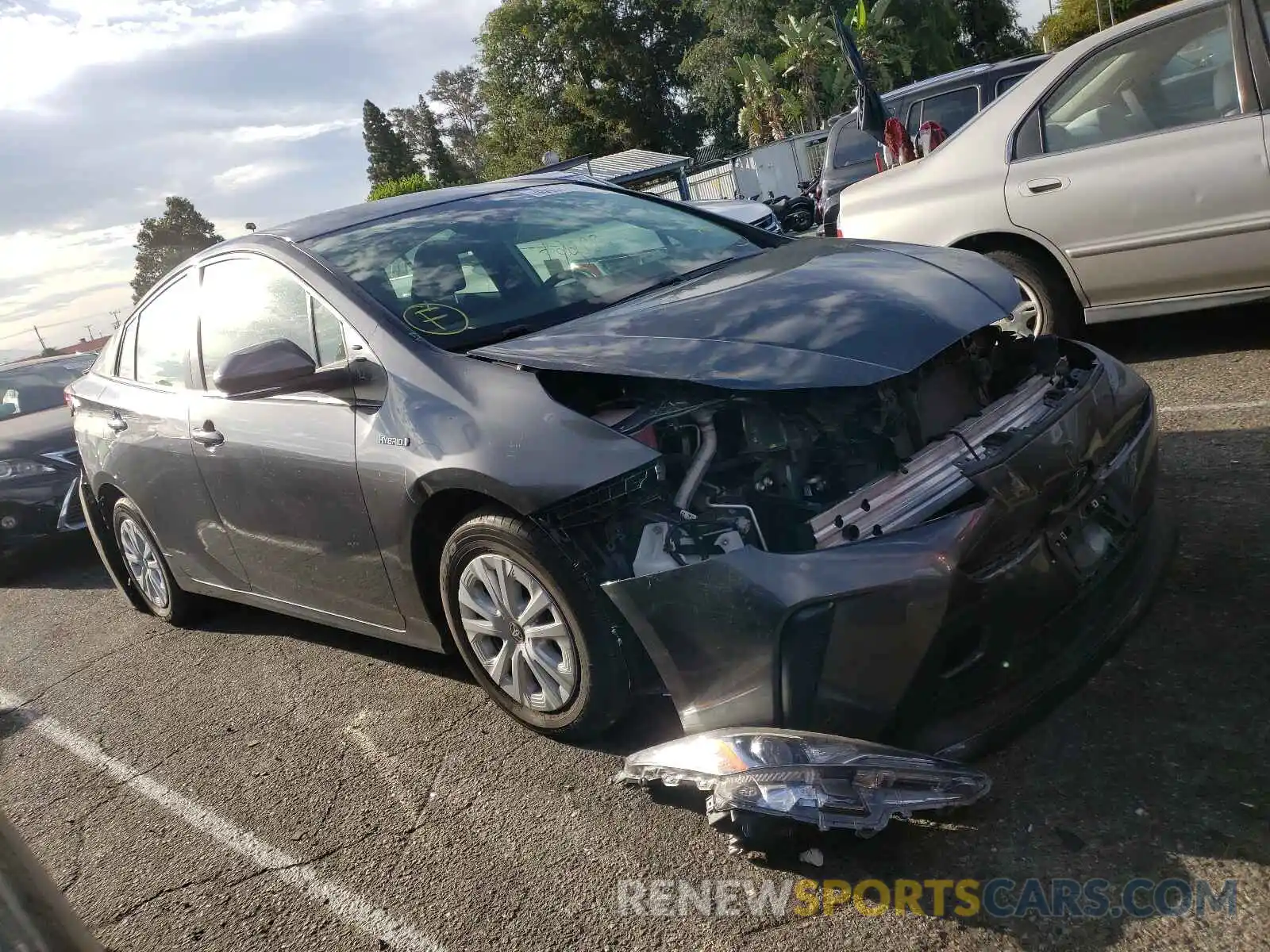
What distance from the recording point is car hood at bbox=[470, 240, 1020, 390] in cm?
248

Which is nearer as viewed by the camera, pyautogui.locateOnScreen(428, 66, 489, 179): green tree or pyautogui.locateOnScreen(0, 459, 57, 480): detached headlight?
pyautogui.locateOnScreen(0, 459, 57, 480): detached headlight

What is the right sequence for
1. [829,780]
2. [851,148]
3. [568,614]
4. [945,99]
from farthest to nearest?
[851,148]
[945,99]
[568,614]
[829,780]

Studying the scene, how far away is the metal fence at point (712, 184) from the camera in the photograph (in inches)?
1152

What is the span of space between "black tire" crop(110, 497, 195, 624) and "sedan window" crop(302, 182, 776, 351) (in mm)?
2012

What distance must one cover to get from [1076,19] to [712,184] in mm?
36838

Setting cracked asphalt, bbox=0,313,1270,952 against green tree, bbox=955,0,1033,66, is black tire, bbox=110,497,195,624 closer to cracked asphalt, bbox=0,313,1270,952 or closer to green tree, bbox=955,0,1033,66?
cracked asphalt, bbox=0,313,1270,952

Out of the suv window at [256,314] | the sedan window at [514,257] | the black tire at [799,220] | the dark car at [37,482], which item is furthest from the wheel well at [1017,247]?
the black tire at [799,220]

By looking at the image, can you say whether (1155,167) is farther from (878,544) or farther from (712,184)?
(712,184)

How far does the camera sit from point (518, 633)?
2.96 meters

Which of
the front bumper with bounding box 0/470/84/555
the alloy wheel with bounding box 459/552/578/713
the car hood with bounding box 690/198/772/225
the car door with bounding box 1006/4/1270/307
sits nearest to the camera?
the alloy wheel with bounding box 459/552/578/713

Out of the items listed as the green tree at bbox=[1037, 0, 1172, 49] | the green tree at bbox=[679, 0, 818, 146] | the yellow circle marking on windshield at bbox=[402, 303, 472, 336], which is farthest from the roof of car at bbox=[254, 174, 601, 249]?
the green tree at bbox=[1037, 0, 1172, 49]

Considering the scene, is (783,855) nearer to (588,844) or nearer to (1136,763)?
(588,844)

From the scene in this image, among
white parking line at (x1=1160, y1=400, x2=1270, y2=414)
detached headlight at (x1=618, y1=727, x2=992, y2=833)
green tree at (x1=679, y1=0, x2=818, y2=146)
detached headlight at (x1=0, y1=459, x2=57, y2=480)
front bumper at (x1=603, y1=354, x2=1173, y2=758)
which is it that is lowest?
white parking line at (x1=1160, y1=400, x2=1270, y2=414)

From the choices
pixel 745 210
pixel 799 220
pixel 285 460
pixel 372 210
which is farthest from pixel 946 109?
pixel 799 220
